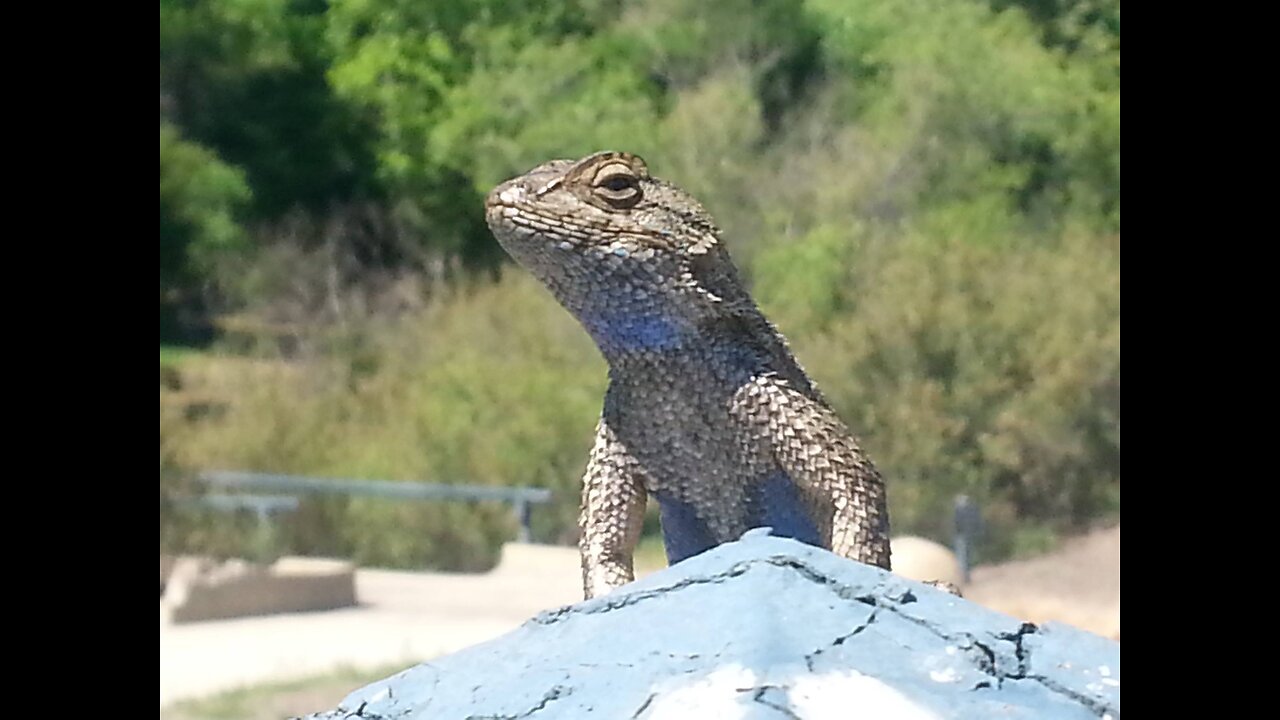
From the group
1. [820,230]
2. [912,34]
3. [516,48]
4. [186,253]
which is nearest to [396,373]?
[186,253]

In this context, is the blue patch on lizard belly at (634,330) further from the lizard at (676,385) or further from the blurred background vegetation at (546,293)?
the blurred background vegetation at (546,293)

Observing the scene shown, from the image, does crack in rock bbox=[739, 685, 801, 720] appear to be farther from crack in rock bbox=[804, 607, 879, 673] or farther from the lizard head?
the lizard head

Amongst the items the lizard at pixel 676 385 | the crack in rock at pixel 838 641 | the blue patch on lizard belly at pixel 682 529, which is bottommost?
the crack in rock at pixel 838 641

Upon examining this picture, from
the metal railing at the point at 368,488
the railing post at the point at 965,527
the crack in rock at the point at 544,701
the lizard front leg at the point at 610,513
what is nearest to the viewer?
the crack in rock at the point at 544,701

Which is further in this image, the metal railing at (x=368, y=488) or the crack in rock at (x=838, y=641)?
the metal railing at (x=368, y=488)

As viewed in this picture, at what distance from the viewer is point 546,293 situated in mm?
8500

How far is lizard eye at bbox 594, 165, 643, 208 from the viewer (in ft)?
7.22

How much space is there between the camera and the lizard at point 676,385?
2.19 m

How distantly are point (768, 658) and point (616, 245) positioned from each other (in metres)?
0.80

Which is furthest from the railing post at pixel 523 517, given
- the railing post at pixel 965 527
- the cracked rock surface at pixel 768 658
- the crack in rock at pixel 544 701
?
the crack in rock at pixel 544 701

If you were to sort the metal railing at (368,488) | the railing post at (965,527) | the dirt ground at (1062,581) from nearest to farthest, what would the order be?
the dirt ground at (1062,581) → the railing post at (965,527) → the metal railing at (368,488)

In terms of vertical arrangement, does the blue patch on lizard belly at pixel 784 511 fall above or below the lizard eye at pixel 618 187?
below

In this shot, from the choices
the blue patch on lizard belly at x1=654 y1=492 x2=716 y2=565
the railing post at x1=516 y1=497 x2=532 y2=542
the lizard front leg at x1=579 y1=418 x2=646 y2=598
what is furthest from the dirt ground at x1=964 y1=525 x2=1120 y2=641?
the lizard front leg at x1=579 y1=418 x2=646 y2=598

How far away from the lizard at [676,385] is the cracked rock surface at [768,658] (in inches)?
18.1
